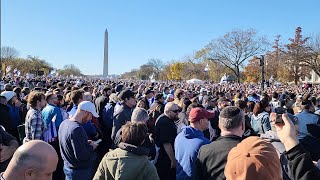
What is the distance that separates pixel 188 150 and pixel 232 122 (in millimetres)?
834

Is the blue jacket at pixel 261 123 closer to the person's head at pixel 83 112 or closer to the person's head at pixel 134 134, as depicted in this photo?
the person's head at pixel 83 112

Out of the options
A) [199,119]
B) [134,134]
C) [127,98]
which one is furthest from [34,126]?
[199,119]

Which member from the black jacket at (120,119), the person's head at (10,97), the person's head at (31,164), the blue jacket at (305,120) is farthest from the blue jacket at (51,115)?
the blue jacket at (305,120)

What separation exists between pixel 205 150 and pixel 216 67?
63.0 m

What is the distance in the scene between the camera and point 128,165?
3264 millimetres

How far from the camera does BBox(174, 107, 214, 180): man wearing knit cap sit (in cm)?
399

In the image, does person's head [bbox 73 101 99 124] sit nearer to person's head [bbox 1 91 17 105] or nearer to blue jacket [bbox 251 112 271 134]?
person's head [bbox 1 91 17 105]

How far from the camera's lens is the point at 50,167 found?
80.4 inches

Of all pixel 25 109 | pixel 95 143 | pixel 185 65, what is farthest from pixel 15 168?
pixel 185 65

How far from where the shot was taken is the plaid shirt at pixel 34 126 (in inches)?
205

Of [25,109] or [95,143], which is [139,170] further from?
[25,109]

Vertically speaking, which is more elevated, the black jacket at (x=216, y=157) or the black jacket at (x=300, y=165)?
the black jacket at (x=300, y=165)

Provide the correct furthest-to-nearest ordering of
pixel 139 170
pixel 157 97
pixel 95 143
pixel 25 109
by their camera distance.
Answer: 1. pixel 157 97
2. pixel 25 109
3. pixel 95 143
4. pixel 139 170

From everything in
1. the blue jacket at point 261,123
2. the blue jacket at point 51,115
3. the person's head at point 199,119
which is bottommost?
the blue jacket at point 261,123
